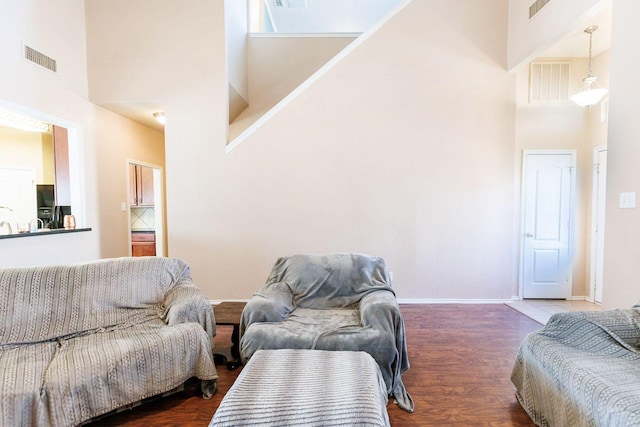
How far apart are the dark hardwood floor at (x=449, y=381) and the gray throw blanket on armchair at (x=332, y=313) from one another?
19cm

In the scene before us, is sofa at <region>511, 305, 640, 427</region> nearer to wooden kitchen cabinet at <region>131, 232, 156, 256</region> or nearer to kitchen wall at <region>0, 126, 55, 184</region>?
wooden kitchen cabinet at <region>131, 232, 156, 256</region>

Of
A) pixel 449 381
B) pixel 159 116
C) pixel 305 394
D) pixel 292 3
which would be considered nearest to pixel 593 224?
pixel 449 381

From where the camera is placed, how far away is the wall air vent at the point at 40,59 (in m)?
3.35

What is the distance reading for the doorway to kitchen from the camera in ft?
19.1

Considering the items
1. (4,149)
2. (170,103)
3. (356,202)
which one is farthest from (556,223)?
(4,149)

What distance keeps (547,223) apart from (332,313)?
11.1ft

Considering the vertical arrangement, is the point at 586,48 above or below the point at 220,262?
above

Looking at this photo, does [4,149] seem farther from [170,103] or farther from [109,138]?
[170,103]

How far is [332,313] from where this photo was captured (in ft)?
8.09

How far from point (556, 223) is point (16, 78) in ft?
21.2

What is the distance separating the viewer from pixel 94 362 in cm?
173

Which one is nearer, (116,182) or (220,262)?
(220,262)

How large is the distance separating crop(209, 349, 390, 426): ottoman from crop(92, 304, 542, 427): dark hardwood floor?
581 mm

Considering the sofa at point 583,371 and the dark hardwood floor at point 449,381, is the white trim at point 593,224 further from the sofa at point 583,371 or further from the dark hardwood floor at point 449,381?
the sofa at point 583,371
